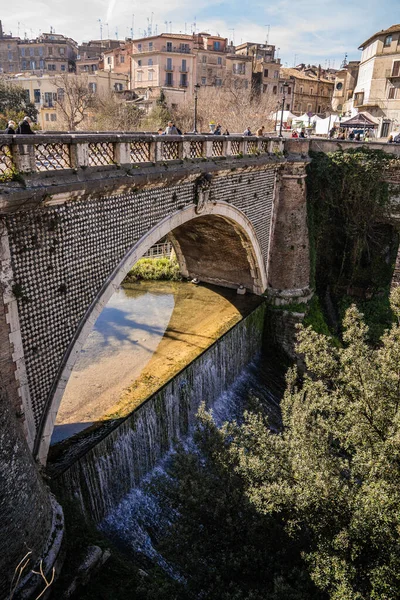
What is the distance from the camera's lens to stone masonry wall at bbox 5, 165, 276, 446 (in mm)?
7676

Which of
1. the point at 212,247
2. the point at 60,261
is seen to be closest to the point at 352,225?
the point at 212,247

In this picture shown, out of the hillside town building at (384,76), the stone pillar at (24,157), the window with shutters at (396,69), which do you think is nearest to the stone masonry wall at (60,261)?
the stone pillar at (24,157)

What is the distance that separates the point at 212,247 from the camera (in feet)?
60.8

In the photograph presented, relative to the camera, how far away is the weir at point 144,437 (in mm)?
9008

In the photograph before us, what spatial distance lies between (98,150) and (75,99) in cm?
2735

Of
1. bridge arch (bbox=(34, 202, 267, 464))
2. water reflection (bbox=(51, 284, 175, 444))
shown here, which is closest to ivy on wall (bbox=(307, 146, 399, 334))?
bridge arch (bbox=(34, 202, 267, 464))

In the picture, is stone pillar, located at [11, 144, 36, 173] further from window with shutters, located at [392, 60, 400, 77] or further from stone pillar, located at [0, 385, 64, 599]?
window with shutters, located at [392, 60, 400, 77]

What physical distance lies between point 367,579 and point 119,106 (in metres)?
33.4

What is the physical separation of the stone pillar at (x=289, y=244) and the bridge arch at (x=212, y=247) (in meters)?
0.64

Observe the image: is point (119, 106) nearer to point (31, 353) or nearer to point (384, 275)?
point (384, 275)

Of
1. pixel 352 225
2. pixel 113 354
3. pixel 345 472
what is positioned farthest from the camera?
pixel 352 225

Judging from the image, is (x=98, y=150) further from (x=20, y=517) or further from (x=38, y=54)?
(x=38, y=54)

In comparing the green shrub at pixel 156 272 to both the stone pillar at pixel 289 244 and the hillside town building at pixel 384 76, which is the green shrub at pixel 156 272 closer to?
the stone pillar at pixel 289 244

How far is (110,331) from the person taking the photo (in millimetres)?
14945
